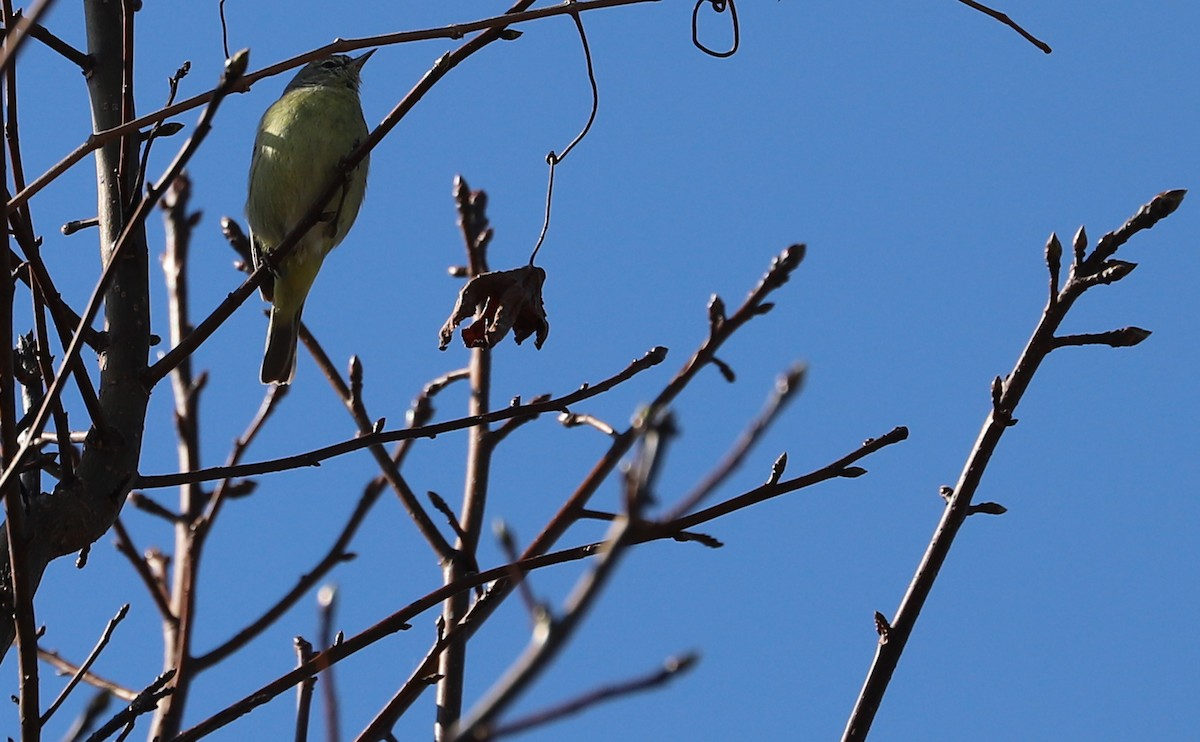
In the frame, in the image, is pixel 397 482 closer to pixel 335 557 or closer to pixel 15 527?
pixel 335 557

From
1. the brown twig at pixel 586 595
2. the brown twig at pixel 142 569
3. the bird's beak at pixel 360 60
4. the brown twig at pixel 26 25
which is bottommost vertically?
the brown twig at pixel 586 595

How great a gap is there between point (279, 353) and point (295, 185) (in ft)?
2.15

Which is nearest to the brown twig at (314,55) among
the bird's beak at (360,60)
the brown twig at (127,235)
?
the brown twig at (127,235)

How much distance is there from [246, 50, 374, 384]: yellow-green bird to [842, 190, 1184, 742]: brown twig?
3.45 metres

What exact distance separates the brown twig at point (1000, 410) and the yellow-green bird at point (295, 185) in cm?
345

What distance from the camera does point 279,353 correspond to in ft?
18.2

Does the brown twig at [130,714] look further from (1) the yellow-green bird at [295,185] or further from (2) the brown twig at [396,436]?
(1) the yellow-green bird at [295,185]

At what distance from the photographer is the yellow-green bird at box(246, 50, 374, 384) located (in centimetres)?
545

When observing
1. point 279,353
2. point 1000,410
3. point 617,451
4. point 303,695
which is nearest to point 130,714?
point 303,695

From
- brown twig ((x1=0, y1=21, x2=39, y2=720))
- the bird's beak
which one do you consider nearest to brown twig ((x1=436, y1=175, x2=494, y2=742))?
brown twig ((x1=0, y1=21, x2=39, y2=720))

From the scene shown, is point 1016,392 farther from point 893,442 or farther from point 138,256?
point 138,256

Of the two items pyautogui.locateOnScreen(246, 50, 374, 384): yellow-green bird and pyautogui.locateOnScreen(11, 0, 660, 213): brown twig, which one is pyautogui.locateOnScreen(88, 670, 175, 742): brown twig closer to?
pyautogui.locateOnScreen(11, 0, 660, 213): brown twig

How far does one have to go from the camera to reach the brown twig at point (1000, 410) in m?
2.35

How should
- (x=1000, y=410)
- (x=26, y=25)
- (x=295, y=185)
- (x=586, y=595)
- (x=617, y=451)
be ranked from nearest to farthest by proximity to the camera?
(x=586, y=595), (x=26, y=25), (x=1000, y=410), (x=617, y=451), (x=295, y=185)
